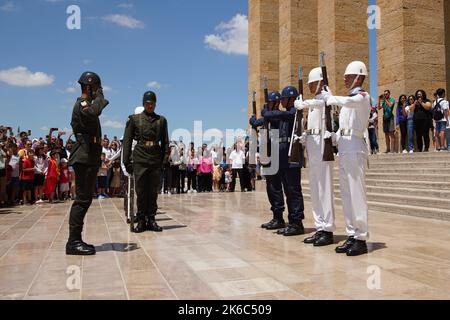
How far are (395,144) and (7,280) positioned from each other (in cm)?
1292

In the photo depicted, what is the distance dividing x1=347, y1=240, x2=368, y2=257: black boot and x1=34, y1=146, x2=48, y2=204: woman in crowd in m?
10.6

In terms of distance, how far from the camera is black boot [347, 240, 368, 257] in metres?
4.55

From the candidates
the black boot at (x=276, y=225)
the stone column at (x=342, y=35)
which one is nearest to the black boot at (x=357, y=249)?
the black boot at (x=276, y=225)

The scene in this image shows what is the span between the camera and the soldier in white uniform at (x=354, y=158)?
4.63 meters

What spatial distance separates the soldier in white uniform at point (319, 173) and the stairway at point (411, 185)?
10.3 ft

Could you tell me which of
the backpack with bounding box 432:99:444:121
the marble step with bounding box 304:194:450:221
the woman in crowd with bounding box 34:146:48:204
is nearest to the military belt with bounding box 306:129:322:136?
the marble step with bounding box 304:194:450:221

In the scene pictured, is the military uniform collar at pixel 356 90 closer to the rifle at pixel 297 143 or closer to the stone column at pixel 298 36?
the rifle at pixel 297 143

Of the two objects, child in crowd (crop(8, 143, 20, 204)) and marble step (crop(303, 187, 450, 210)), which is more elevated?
child in crowd (crop(8, 143, 20, 204))

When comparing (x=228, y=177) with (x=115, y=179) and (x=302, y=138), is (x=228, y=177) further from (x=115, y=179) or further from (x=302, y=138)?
(x=302, y=138)

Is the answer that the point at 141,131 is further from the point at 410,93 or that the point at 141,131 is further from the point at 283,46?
the point at 283,46

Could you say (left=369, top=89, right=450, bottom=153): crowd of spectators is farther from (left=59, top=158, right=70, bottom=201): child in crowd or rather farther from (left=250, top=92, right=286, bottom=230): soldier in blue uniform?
(left=59, top=158, right=70, bottom=201): child in crowd
